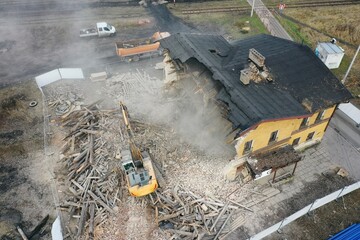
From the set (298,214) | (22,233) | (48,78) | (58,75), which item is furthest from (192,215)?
(48,78)

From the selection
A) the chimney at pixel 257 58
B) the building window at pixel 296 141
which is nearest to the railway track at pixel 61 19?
the chimney at pixel 257 58

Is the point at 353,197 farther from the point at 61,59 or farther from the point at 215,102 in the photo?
the point at 61,59

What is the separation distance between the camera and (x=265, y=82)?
25.2 metres

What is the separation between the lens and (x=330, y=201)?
2612 centimetres

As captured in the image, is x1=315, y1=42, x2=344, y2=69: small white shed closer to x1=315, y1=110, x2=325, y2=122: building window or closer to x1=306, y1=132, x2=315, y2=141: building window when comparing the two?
x1=306, y1=132, x2=315, y2=141: building window

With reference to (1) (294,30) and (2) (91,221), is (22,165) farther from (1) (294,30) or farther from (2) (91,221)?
(1) (294,30)

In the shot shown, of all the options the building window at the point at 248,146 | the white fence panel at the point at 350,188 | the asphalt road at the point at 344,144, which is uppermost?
the building window at the point at 248,146

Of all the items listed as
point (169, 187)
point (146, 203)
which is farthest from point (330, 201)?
point (146, 203)

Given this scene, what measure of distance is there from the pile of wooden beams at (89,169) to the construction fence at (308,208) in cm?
1143

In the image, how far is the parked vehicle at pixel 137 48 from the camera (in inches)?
1523

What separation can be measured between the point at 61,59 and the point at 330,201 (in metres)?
33.8

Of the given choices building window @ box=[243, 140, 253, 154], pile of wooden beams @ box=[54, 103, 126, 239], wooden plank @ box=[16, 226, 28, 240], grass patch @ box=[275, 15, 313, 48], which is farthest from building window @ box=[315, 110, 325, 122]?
wooden plank @ box=[16, 226, 28, 240]

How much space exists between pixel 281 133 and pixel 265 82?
4.24 m

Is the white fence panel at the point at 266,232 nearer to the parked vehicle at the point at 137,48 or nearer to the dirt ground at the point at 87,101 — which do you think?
the dirt ground at the point at 87,101
